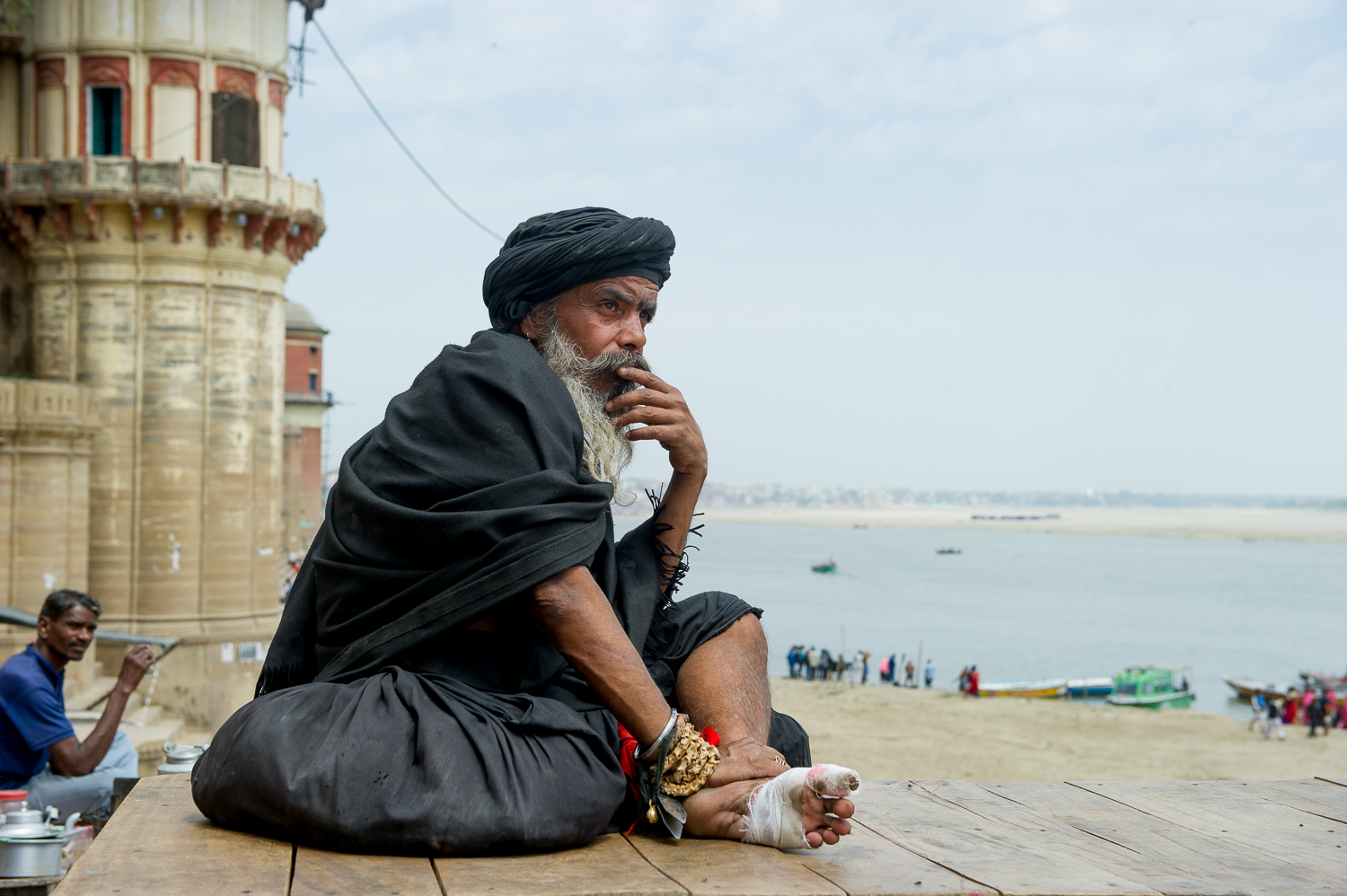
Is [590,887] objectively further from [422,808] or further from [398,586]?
[398,586]

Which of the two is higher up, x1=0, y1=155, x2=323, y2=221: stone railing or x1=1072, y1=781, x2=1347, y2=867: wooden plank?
x1=0, y1=155, x2=323, y2=221: stone railing

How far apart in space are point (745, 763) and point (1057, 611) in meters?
86.4

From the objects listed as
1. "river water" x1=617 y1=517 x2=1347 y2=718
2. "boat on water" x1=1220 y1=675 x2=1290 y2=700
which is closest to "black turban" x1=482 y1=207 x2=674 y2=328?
"river water" x1=617 y1=517 x2=1347 y2=718

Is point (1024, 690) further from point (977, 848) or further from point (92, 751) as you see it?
point (977, 848)

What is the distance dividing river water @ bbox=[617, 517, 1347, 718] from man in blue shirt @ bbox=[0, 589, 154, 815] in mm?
6768

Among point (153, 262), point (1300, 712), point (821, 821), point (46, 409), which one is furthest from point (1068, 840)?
point (1300, 712)

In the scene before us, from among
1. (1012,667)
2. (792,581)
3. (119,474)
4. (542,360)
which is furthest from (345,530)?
(792,581)

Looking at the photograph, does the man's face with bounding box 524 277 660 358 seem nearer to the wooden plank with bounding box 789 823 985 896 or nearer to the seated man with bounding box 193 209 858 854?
the seated man with bounding box 193 209 858 854

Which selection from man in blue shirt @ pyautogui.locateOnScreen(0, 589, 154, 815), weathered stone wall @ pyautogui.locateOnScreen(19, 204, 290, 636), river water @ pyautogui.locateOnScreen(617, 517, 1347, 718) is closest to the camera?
man in blue shirt @ pyautogui.locateOnScreen(0, 589, 154, 815)

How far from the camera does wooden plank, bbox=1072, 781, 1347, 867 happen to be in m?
2.78

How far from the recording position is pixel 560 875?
7.59 ft

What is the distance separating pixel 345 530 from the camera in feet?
9.07

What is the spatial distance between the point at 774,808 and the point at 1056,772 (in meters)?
22.5

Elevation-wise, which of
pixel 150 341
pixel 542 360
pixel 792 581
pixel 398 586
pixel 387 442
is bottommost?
pixel 792 581
